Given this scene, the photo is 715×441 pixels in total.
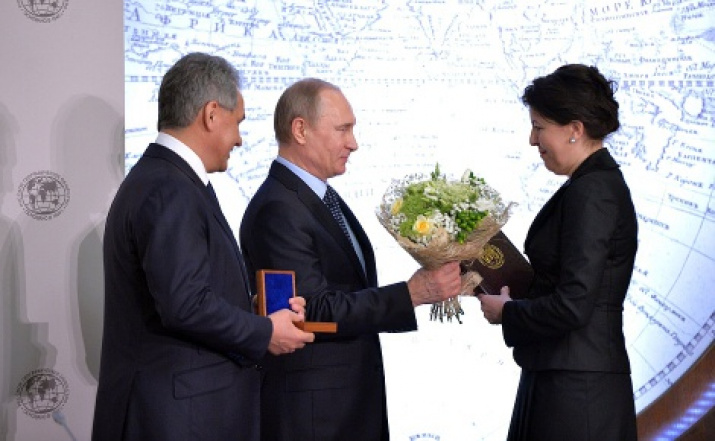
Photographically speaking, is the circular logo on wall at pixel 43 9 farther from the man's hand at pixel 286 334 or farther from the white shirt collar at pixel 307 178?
the man's hand at pixel 286 334

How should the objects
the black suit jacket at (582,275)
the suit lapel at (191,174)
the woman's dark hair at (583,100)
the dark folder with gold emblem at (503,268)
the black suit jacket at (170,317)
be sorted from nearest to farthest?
the black suit jacket at (170,317)
the suit lapel at (191,174)
the black suit jacket at (582,275)
the woman's dark hair at (583,100)
the dark folder with gold emblem at (503,268)

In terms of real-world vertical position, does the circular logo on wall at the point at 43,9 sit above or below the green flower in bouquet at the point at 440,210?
above

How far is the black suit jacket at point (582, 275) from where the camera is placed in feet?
8.71

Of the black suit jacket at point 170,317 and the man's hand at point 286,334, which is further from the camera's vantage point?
the man's hand at point 286,334

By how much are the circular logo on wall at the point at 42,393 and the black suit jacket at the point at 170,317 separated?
38.3 inches

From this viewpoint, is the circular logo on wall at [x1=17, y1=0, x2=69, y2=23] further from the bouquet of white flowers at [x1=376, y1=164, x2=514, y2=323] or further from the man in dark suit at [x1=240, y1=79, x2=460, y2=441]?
the bouquet of white flowers at [x1=376, y1=164, x2=514, y2=323]

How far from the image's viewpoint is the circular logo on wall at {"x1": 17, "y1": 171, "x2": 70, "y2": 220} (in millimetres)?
3268

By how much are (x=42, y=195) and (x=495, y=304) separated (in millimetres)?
1566

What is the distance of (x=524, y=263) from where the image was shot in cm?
298

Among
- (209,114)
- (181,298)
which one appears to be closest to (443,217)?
(209,114)

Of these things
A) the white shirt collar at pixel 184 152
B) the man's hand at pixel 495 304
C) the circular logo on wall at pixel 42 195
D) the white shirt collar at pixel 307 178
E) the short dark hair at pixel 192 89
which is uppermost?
the short dark hair at pixel 192 89

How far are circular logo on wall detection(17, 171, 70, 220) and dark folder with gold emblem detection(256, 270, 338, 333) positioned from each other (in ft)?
3.64

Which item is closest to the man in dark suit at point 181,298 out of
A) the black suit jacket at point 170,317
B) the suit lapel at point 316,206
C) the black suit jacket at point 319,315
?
the black suit jacket at point 170,317

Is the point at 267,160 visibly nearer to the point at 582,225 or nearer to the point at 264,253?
the point at 264,253
